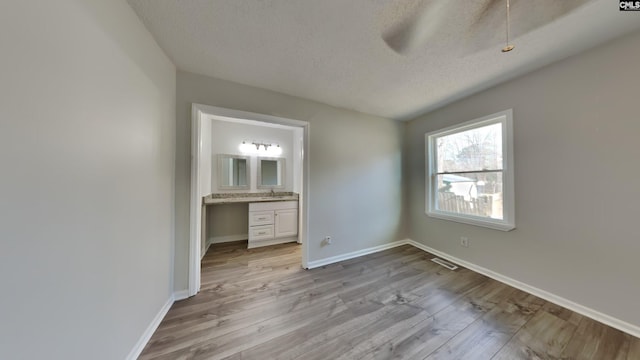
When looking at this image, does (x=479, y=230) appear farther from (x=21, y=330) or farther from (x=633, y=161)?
(x=21, y=330)

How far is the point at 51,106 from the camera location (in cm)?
75

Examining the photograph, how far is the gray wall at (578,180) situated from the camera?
147 centimetres

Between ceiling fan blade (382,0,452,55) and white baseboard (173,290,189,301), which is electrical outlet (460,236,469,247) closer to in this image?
ceiling fan blade (382,0,452,55)

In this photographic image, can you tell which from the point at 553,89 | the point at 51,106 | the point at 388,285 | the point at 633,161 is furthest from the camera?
the point at 388,285

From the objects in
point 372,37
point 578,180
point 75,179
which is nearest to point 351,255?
point 578,180

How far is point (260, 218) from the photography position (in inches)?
130

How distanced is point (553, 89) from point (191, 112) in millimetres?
3673

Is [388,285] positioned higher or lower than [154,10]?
lower

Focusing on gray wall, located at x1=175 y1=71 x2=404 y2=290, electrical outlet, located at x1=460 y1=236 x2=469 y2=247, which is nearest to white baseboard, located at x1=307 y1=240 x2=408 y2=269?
gray wall, located at x1=175 y1=71 x2=404 y2=290

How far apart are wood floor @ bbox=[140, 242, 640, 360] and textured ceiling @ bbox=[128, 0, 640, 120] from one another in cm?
232

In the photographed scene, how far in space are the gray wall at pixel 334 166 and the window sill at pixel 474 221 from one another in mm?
616

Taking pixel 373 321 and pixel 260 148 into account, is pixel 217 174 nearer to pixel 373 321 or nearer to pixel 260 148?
pixel 260 148

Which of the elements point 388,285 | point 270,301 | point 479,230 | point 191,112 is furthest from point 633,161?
point 191,112

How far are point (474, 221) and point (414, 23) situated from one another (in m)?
2.46
